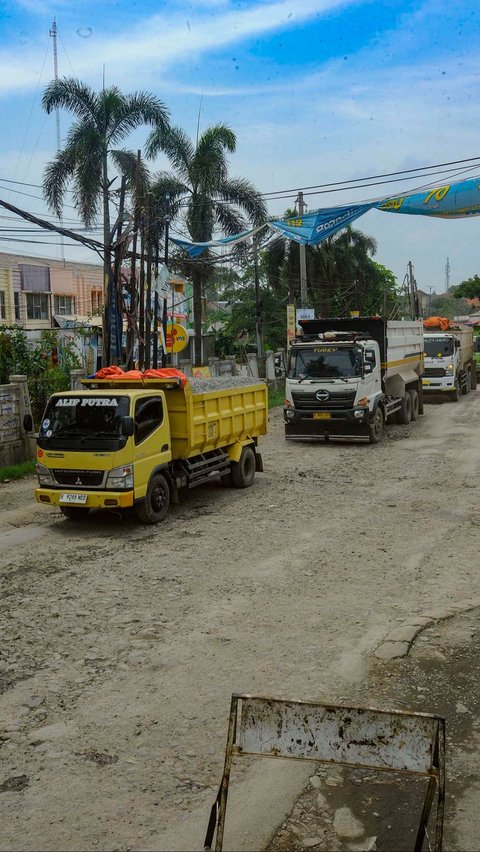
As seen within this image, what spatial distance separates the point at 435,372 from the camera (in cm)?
2723

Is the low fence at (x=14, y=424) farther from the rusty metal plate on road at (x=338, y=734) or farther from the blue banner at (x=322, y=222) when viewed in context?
the rusty metal plate on road at (x=338, y=734)

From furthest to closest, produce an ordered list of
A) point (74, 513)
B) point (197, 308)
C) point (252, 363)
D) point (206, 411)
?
point (197, 308) < point (252, 363) < point (206, 411) < point (74, 513)

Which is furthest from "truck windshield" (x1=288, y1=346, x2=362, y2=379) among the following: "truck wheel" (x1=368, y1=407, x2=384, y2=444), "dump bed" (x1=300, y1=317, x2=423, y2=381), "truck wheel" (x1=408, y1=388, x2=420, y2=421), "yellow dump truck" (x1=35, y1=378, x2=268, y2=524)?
"yellow dump truck" (x1=35, y1=378, x2=268, y2=524)

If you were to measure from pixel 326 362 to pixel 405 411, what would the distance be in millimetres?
4124

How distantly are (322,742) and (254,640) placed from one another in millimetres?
3117

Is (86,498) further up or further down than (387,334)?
further down

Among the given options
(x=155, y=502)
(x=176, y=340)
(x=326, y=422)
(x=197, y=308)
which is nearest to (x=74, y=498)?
(x=155, y=502)

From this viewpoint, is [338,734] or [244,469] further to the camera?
[244,469]

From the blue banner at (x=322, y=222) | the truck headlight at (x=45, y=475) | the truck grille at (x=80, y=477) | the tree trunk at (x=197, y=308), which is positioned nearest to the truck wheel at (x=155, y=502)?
the truck grille at (x=80, y=477)

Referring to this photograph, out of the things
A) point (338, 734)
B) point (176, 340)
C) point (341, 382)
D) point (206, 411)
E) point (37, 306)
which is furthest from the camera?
point (37, 306)

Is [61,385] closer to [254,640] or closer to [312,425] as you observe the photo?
[312,425]

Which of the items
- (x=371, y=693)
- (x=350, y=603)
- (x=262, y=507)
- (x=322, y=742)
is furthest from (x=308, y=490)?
(x=322, y=742)

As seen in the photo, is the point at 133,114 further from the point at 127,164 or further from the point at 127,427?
the point at 127,427

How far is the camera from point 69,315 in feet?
157
